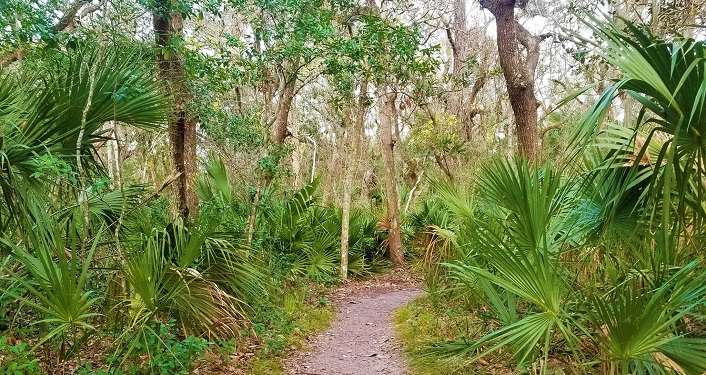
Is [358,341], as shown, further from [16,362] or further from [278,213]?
[16,362]

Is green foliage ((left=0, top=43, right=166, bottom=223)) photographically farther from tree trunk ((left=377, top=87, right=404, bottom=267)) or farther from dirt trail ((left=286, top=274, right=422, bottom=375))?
tree trunk ((left=377, top=87, right=404, bottom=267))

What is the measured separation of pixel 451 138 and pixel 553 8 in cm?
551

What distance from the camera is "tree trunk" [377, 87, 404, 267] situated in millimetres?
13516

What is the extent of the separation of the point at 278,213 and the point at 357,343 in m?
3.03

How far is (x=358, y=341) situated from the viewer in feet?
25.6

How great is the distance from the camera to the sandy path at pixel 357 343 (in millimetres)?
6348

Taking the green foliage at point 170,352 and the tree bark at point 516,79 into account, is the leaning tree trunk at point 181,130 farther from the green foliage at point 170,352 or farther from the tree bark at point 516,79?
the tree bark at point 516,79

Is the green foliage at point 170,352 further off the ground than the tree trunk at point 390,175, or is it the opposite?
the tree trunk at point 390,175

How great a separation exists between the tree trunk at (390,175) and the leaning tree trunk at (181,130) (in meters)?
6.60

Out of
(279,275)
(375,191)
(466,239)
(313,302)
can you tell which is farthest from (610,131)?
(375,191)

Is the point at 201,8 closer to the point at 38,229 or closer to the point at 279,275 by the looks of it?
the point at 38,229

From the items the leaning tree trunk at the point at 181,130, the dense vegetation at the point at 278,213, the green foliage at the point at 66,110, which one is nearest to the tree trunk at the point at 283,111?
the dense vegetation at the point at 278,213

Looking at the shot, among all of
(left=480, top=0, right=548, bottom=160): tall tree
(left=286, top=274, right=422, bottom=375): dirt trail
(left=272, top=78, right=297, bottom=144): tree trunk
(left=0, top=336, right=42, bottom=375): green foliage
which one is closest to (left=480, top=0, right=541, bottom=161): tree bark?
(left=480, top=0, right=548, bottom=160): tall tree

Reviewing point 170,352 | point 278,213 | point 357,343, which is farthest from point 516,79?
point 170,352
